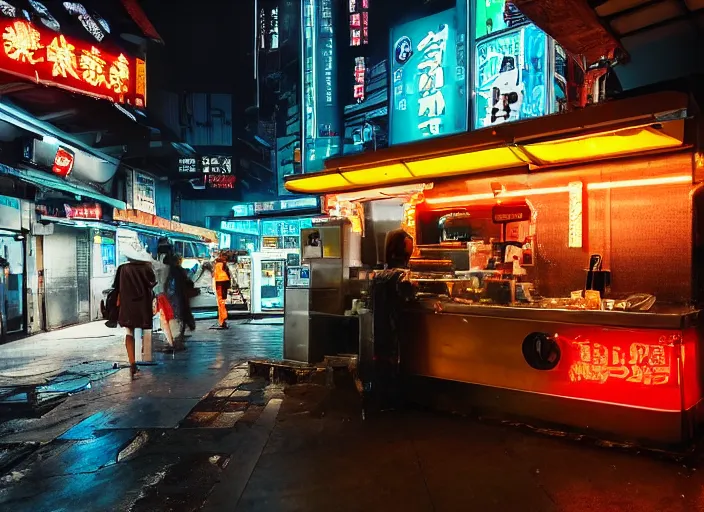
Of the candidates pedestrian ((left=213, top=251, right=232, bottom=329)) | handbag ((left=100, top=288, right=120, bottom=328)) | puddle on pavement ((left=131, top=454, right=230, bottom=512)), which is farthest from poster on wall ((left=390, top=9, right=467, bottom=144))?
puddle on pavement ((left=131, top=454, right=230, bottom=512))

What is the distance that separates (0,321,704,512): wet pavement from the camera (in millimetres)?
3832

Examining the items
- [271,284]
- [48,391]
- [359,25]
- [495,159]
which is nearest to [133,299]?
[48,391]

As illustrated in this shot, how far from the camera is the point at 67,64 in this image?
38.2 feet

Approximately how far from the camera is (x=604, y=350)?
4.82m

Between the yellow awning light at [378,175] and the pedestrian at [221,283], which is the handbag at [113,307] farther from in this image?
the pedestrian at [221,283]

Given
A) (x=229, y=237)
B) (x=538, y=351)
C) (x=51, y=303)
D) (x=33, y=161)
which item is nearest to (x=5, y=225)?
(x=33, y=161)

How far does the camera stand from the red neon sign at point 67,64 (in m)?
10.2

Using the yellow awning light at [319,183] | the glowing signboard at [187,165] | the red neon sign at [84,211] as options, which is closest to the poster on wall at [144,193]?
the glowing signboard at [187,165]

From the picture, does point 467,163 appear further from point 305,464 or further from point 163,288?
point 163,288

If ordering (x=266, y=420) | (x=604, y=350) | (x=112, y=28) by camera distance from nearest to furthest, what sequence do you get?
1. (x=604, y=350)
2. (x=266, y=420)
3. (x=112, y=28)

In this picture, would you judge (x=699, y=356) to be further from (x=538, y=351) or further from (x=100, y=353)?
(x=100, y=353)

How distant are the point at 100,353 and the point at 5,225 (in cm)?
446

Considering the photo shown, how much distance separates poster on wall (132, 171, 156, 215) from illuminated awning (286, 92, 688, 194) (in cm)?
1562

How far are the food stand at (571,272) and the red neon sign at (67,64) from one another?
25.0 feet
